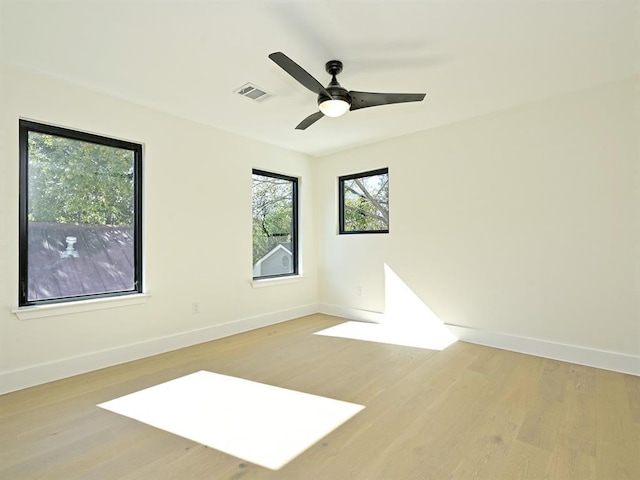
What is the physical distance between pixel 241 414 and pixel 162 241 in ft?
6.58

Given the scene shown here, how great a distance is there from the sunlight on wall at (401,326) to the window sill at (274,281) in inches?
37.3

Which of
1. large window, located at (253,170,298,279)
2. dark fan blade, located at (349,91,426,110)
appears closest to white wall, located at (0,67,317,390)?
large window, located at (253,170,298,279)

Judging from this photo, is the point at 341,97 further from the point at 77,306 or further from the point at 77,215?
the point at 77,306

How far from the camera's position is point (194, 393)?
239cm

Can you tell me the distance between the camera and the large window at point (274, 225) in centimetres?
439

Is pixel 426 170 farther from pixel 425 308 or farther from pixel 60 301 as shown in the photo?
pixel 60 301

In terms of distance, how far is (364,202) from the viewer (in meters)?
4.66

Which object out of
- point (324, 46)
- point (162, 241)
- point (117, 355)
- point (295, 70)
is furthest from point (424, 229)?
point (117, 355)

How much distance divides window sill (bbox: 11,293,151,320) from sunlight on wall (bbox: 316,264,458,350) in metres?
2.08

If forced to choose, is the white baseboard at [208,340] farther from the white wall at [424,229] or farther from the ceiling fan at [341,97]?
the ceiling fan at [341,97]

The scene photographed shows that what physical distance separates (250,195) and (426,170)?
2241 millimetres

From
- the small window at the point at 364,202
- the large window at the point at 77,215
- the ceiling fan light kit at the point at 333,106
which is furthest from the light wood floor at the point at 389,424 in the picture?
the ceiling fan light kit at the point at 333,106

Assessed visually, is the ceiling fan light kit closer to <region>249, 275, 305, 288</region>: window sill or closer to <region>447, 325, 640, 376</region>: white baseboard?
<region>249, 275, 305, 288</region>: window sill

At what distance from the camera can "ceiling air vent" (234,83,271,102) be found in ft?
9.28
